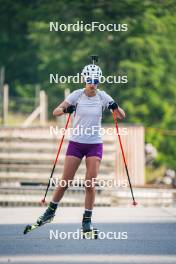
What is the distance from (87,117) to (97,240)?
1.31 m

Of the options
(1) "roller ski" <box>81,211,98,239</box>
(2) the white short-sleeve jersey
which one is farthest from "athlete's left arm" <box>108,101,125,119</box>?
(1) "roller ski" <box>81,211,98,239</box>

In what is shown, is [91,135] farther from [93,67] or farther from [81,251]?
[81,251]

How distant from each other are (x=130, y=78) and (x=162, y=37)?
2413mm

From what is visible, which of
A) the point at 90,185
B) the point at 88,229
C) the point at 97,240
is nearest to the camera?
the point at 97,240

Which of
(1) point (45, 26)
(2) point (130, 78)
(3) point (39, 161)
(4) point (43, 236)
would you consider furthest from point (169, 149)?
(4) point (43, 236)

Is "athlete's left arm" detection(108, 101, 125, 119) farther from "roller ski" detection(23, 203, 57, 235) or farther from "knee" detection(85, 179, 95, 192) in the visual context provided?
"roller ski" detection(23, 203, 57, 235)

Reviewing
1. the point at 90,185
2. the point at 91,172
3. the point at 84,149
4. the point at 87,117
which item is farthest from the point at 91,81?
the point at 90,185

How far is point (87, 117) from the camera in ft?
39.7

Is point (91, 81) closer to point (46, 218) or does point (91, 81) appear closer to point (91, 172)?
point (91, 172)

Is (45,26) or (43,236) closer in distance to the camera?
(43,236)

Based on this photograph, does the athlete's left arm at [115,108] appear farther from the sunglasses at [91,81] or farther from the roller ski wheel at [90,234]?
the roller ski wheel at [90,234]

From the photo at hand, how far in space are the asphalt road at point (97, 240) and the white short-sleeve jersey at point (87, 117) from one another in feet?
3.61

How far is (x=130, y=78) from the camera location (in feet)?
157

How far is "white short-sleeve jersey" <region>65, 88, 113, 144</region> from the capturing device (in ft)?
39.7
